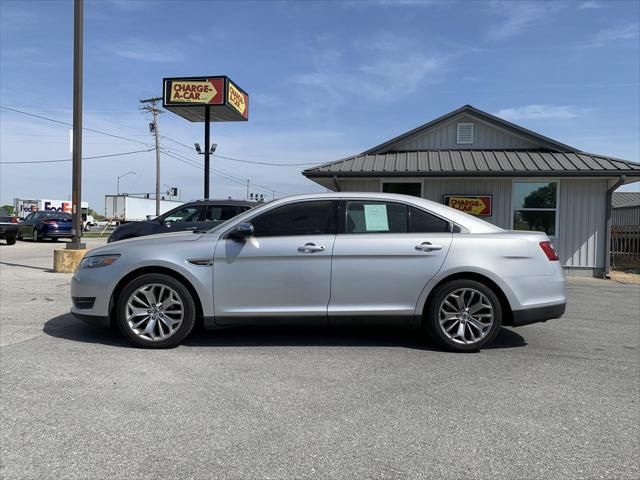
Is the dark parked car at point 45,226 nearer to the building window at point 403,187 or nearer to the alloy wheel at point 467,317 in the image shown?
the building window at point 403,187

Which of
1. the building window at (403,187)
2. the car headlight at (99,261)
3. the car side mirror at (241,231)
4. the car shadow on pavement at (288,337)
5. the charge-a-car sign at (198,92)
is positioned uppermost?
the charge-a-car sign at (198,92)

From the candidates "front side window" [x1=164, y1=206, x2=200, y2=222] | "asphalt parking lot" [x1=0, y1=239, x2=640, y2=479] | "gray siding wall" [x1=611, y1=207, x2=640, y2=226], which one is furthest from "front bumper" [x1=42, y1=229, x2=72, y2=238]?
"gray siding wall" [x1=611, y1=207, x2=640, y2=226]

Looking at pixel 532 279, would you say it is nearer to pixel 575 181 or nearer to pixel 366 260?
pixel 366 260

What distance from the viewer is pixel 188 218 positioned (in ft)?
35.9

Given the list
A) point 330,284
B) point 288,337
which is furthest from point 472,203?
point 330,284

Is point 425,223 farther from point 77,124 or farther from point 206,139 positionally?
point 206,139

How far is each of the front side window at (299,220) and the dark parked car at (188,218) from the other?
574 cm

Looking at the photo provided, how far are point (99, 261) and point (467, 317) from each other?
3709 millimetres

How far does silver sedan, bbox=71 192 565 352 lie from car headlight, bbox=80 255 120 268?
1.7 inches

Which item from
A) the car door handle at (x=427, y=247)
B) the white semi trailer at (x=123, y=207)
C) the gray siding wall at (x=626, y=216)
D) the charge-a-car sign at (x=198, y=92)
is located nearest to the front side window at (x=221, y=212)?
the car door handle at (x=427, y=247)

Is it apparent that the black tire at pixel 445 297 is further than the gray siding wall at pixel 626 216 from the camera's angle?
No

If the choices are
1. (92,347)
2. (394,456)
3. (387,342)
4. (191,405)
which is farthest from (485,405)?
(92,347)

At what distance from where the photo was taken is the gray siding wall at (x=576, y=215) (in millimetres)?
12539

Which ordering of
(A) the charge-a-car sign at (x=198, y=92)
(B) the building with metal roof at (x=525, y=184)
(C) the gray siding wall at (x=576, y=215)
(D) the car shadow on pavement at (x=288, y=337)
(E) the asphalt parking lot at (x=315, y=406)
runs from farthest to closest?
(A) the charge-a-car sign at (x=198, y=92), (C) the gray siding wall at (x=576, y=215), (B) the building with metal roof at (x=525, y=184), (D) the car shadow on pavement at (x=288, y=337), (E) the asphalt parking lot at (x=315, y=406)
